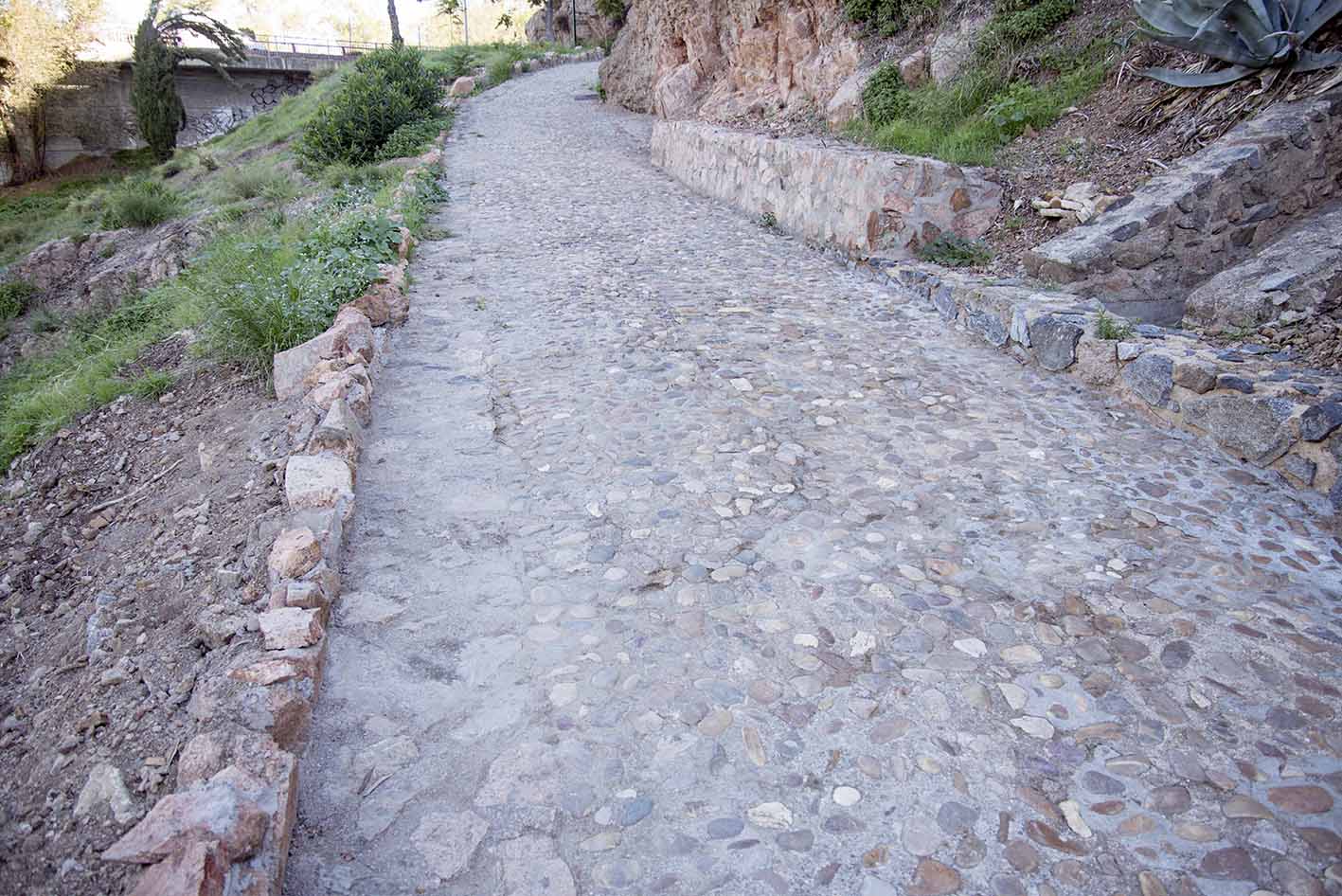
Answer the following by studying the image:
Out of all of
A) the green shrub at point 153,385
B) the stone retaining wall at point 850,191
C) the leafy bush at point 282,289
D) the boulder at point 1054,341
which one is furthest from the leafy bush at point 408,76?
the boulder at point 1054,341

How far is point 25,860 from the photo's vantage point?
1997 millimetres

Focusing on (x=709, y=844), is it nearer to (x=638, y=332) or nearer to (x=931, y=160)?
(x=638, y=332)

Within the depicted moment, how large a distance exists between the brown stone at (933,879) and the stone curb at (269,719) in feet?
4.99

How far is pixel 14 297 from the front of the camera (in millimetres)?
15359

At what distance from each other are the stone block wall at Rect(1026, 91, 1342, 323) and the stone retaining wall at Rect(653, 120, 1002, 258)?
57.4 inches

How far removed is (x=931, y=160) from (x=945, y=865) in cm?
618

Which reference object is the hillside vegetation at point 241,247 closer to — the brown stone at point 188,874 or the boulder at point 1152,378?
the brown stone at point 188,874

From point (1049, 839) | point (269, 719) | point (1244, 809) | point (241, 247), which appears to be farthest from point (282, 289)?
point (1244, 809)

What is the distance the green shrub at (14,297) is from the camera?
14.9 meters

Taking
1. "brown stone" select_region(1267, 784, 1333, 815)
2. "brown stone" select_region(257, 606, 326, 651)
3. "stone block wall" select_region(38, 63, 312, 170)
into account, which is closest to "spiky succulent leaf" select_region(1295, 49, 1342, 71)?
"brown stone" select_region(1267, 784, 1333, 815)

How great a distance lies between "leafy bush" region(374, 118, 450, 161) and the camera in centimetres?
1341

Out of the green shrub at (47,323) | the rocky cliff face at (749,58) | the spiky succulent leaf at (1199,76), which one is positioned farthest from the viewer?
the green shrub at (47,323)

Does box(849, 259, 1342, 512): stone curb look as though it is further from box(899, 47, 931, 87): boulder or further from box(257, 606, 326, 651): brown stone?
box(899, 47, 931, 87): boulder

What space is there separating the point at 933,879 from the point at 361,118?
15.0 metres
